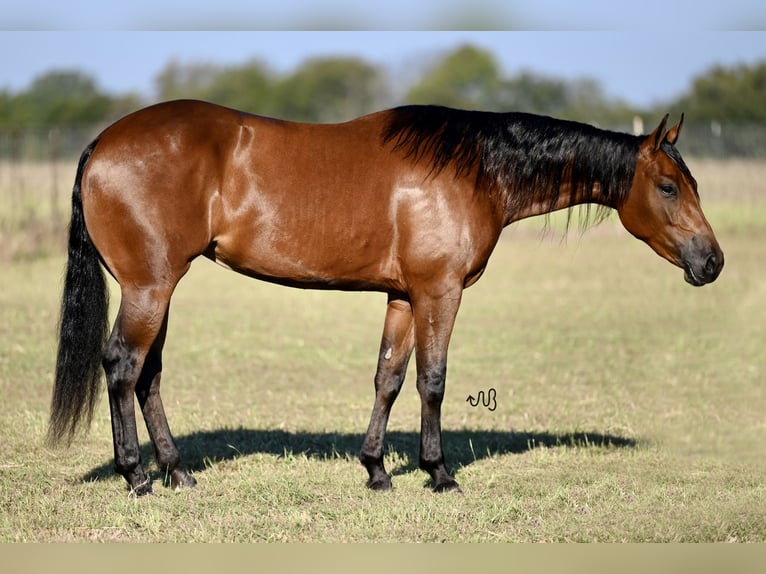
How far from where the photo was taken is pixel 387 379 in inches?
241

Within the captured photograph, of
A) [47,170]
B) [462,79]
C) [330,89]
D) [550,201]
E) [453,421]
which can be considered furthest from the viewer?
[462,79]

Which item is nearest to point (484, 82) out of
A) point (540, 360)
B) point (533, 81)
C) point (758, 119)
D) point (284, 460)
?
point (533, 81)

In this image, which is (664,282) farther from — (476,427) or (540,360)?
(476,427)

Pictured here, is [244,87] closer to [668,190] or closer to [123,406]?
[668,190]

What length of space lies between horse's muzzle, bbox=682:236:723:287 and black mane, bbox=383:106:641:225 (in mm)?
539

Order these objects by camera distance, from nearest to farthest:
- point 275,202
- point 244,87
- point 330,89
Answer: point 275,202 < point 244,87 < point 330,89

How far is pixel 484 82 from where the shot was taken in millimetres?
59812

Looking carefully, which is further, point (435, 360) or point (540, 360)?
point (540, 360)

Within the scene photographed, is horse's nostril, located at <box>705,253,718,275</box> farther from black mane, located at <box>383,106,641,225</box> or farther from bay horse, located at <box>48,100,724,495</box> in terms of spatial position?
black mane, located at <box>383,106,641,225</box>

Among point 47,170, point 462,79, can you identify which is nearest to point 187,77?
point 462,79

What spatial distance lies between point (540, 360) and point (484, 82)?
5150 cm

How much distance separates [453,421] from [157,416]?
2.96m

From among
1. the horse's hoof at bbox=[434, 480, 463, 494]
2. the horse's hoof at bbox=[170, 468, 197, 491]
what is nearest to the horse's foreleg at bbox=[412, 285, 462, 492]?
the horse's hoof at bbox=[434, 480, 463, 494]

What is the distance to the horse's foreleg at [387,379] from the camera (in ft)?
19.9
